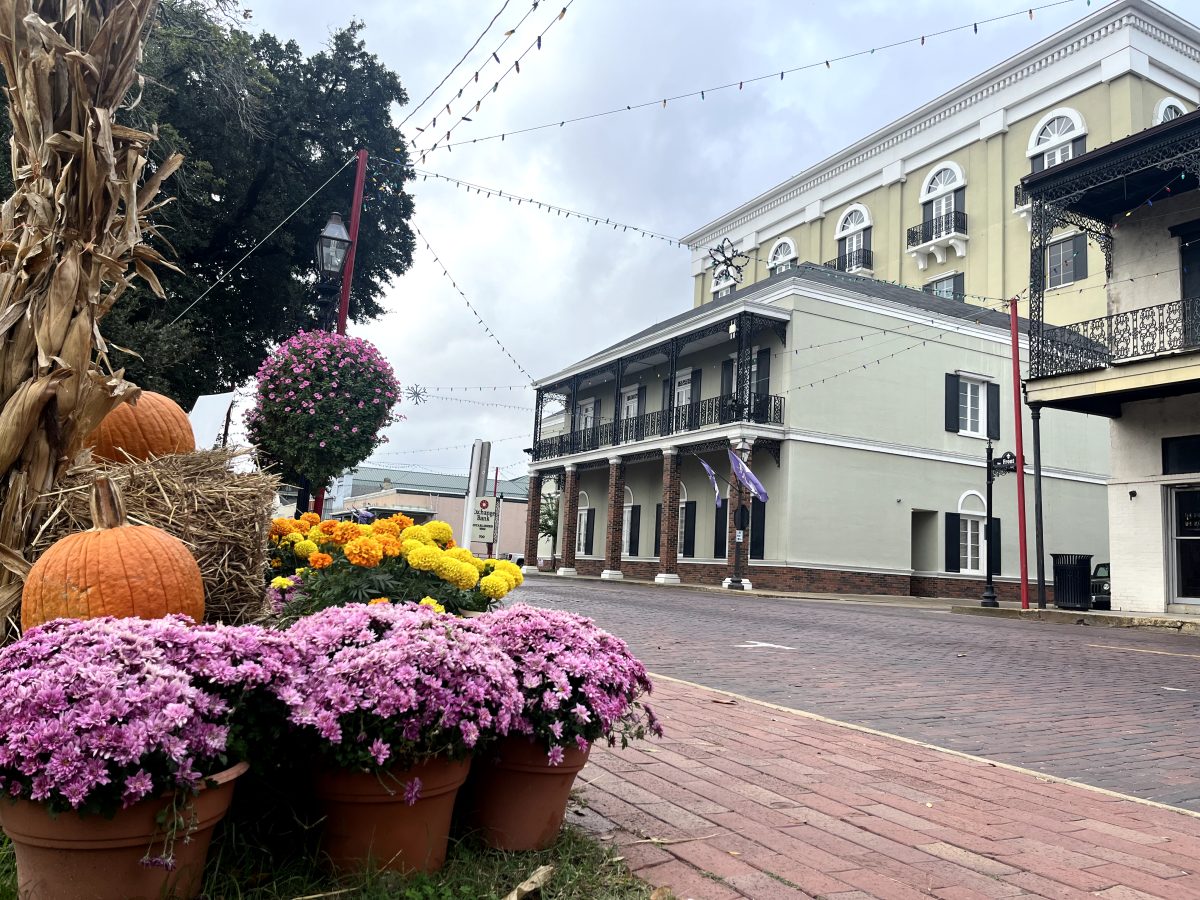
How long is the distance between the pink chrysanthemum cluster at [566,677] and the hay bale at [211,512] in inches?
52.1

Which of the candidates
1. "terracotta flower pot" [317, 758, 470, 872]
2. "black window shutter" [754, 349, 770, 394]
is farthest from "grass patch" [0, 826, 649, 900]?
"black window shutter" [754, 349, 770, 394]

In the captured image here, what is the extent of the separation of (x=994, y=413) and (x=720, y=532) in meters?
9.17

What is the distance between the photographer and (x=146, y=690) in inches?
77.4

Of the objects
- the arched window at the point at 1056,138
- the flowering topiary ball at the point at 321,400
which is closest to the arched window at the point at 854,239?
the arched window at the point at 1056,138

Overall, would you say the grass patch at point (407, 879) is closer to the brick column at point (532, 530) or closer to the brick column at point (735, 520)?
the brick column at point (735, 520)

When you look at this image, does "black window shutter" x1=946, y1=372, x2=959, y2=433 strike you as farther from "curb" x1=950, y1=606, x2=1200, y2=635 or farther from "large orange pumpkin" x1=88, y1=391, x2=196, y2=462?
"large orange pumpkin" x1=88, y1=391, x2=196, y2=462

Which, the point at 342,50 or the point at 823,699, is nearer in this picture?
the point at 823,699

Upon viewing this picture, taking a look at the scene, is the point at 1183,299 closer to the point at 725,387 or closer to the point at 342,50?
the point at 725,387

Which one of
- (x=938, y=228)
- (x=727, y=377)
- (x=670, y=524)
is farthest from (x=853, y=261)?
(x=670, y=524)

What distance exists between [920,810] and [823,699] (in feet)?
9.06

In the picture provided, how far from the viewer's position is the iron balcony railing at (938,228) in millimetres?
33250

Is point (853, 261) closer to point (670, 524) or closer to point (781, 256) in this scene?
point (781, 256)

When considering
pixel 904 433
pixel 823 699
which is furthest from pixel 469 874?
pixel 904 433

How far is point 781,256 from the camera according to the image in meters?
42.7
